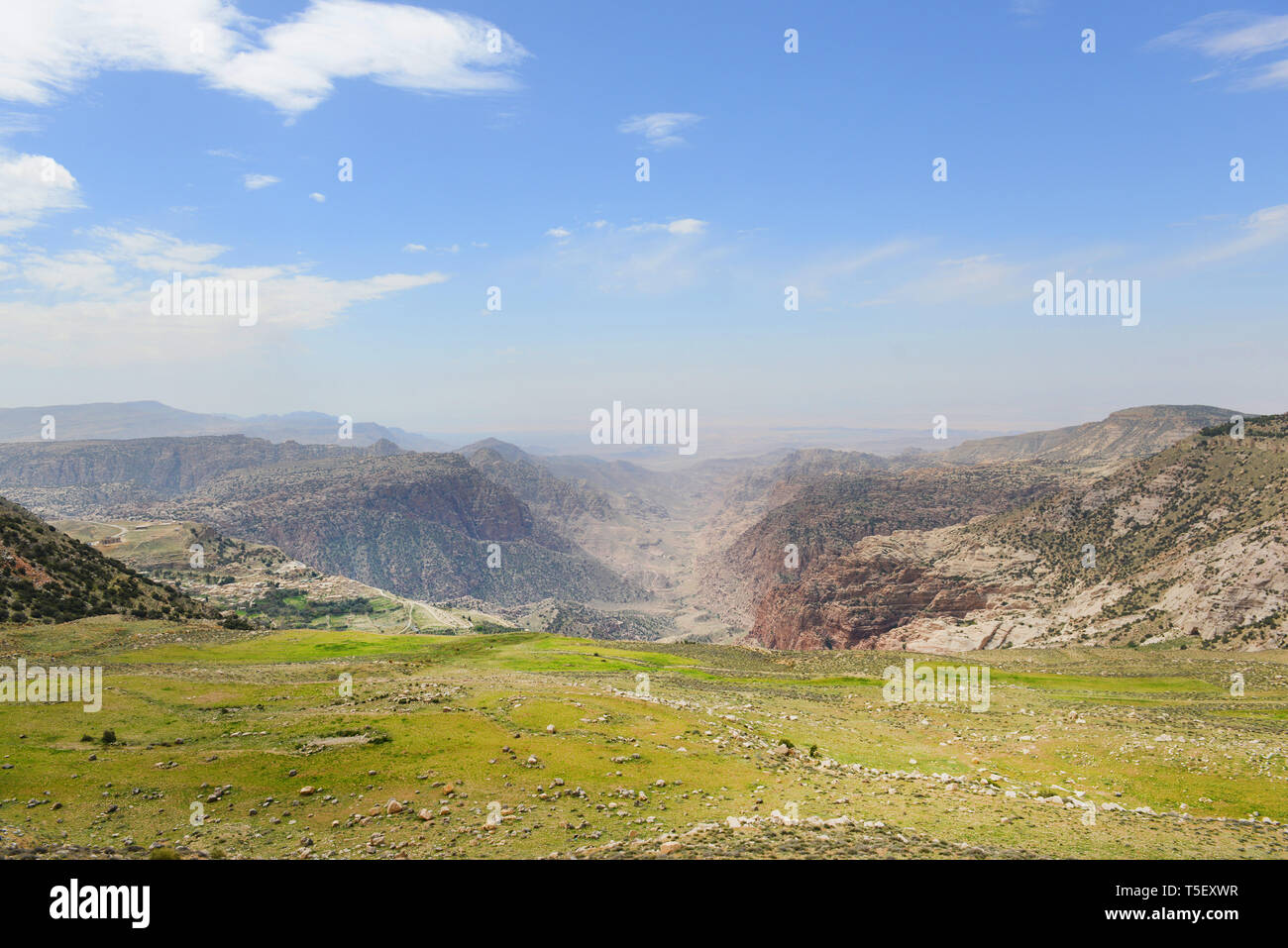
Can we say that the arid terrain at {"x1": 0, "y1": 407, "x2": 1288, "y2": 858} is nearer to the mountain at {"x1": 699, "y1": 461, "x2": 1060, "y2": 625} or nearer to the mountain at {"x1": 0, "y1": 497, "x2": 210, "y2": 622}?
the mountain at {"x1": 0, "y1": 497, "x2": 210, "y2": 622}

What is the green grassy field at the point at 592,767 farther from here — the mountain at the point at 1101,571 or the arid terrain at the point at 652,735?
the mountain at the point at 1101,571
